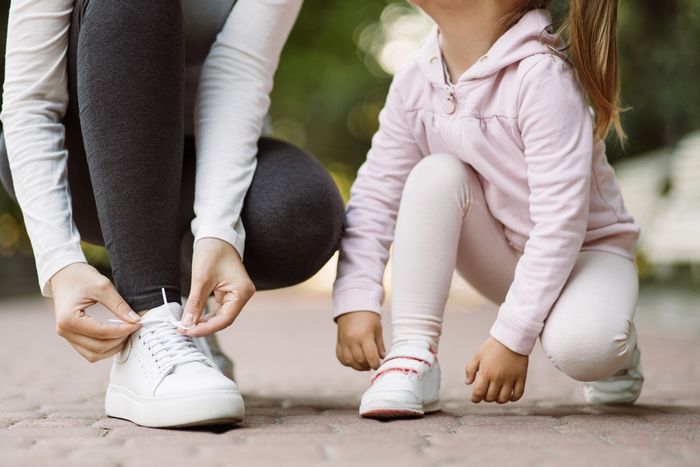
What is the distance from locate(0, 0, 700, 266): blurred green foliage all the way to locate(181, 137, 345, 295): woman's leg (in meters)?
3.88

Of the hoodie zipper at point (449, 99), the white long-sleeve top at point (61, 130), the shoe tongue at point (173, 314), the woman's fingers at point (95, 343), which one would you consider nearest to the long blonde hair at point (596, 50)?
the hoodie zipper at point (449, 99)

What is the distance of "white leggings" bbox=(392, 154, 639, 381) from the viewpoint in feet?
5.28

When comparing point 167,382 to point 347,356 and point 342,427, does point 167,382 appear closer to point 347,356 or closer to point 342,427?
point 342,427

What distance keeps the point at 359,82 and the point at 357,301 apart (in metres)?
8.74

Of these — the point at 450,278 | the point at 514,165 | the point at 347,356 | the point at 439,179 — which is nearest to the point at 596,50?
the point at 514,165

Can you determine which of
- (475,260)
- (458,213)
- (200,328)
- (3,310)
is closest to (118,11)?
(200,328)

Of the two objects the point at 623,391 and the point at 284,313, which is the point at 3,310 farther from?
the point at 623,391

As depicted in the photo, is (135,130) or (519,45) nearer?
(135,130)

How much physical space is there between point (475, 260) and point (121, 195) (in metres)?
0.71

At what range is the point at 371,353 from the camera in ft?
5.60

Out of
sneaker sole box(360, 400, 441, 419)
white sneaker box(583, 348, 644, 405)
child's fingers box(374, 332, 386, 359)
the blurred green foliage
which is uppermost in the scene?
child's fingers box(374, 332, 386, 359)

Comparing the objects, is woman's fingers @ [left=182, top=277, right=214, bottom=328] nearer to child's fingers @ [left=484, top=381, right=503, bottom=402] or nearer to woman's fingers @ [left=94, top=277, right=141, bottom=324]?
woman's fingers @ [left=94, top=277, right=141, bottom=324]

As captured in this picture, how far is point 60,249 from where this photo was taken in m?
1.55

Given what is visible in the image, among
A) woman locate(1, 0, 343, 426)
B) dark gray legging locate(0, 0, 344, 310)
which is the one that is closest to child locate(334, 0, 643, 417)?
woman locate(1, 0, 343, 426)
